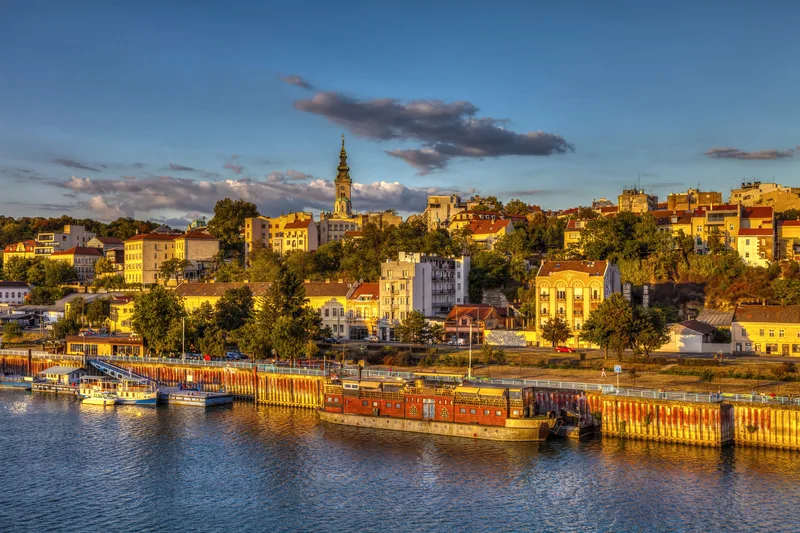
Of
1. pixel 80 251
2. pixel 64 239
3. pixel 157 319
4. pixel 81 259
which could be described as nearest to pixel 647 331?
pixel 157 319

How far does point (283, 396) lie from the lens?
71125 mm

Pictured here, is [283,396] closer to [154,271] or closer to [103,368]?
[103,368]

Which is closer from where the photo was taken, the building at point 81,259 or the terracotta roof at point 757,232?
the terracotta roof at point 757,232

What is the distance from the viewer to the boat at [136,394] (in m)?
72.1

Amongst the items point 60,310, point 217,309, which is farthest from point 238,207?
point 217,309

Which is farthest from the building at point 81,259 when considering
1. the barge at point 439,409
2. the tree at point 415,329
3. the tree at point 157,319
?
the barge at point 439,409

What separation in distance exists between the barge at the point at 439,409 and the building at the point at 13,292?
103 m

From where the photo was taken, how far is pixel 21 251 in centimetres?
17688

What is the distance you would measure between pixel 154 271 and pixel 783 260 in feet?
352

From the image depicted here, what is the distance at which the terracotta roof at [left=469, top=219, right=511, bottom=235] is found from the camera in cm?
12212

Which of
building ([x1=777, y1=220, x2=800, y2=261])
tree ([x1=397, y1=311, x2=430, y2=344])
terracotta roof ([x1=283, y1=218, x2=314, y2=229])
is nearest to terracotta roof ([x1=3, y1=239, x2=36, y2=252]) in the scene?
terracotta roof ([x1=283, y1=218, x2=314, y2=229])

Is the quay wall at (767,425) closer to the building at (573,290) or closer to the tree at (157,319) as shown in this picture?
the building at (573,290)

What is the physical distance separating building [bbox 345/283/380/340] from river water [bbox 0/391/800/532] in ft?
126

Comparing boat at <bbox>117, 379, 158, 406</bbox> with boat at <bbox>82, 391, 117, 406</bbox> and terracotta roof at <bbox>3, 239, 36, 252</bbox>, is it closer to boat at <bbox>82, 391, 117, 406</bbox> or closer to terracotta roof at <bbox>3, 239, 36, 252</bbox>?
boat at <bbox>82, 391, 117, 406</bbox>
